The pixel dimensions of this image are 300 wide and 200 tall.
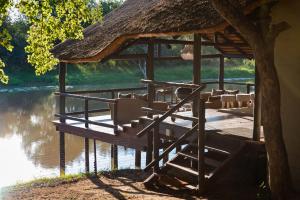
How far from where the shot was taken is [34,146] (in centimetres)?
2170

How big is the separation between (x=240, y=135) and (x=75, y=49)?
6.75 metres

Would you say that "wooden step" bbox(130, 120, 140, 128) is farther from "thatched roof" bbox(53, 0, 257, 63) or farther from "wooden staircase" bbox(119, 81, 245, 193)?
"thatched roof" bbox(53, 0, 257, 63)

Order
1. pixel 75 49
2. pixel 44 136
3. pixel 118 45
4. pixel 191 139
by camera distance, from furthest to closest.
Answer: pixel 44 136
pixel 75 49
pixel 118 45
pixel 191 139

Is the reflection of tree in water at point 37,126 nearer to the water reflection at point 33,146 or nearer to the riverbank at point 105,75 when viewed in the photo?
the water reflection at point 33,146

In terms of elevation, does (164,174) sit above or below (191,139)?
below

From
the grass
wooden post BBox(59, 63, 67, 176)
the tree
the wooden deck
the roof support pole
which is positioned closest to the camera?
the tree

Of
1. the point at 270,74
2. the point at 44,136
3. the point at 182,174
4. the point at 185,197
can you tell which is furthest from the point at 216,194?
the point at 44,136

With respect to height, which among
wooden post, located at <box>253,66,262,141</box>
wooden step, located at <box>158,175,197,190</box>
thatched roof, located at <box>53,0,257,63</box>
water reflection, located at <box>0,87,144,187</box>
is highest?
thatched roof, located at <box>53,0,257,63</box>

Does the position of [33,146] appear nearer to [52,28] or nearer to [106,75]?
[52,28]

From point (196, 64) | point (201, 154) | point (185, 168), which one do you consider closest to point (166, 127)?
point (196, 64)

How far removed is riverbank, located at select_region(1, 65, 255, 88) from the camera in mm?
41875

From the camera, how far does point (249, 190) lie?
7.46 metres

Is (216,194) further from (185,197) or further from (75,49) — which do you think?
(75,49)

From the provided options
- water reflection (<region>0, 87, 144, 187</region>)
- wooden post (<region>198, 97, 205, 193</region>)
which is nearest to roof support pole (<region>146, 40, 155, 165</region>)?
wooden post (<region>198, 97, 205, 193</region>)
